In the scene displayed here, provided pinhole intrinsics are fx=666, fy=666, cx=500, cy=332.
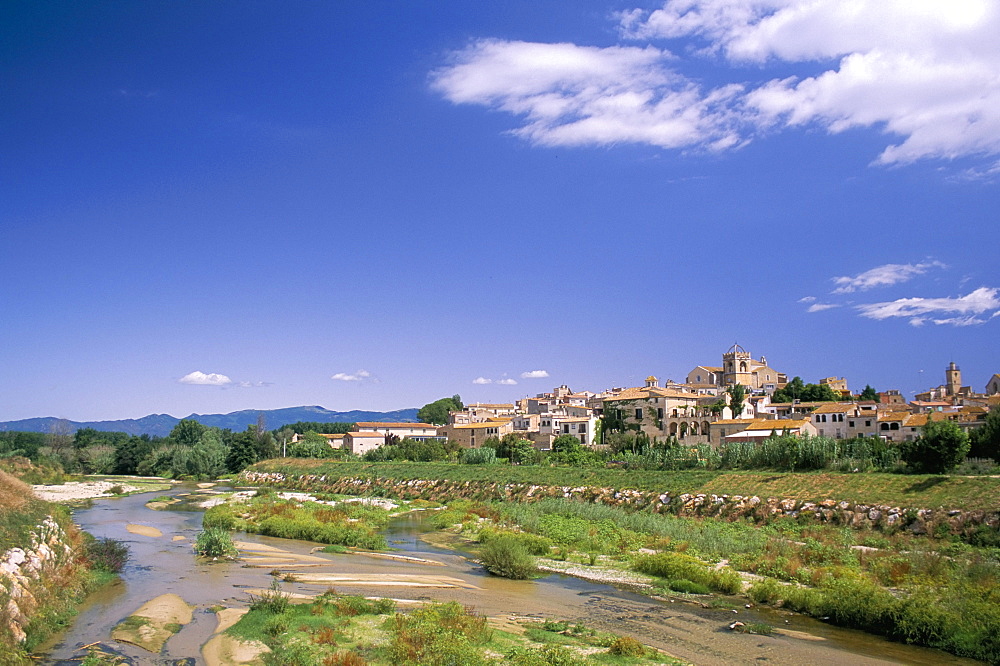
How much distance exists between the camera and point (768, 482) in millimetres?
43594

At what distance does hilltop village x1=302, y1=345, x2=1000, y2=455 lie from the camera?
75.1 m

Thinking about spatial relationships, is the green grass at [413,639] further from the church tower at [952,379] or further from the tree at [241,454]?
the church tower at [952,379]

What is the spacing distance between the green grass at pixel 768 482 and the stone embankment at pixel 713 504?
0.84m

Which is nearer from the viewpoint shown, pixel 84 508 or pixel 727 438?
pixel 84 508

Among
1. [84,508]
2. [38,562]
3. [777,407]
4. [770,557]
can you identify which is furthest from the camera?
[777,407]

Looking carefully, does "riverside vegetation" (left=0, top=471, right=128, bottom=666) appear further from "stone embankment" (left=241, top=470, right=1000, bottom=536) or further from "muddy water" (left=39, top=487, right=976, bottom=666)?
"stone embankment" (left=241, top=470, right=1000, bottom=536)

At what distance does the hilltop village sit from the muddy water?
148 ft

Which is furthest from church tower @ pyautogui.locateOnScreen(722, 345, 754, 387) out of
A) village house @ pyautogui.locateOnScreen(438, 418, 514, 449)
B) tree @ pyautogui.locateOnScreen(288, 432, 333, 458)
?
tree @ pyautogui.locateOnScreen(288, 432, 333, 458)

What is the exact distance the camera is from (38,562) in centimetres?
2175

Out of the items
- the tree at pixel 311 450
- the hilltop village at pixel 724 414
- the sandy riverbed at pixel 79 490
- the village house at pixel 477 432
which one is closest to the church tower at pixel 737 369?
the hilltop village at pixel 724 414

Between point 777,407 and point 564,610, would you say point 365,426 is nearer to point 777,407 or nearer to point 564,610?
point 777,407

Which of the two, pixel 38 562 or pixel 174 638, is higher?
pixel 38 562

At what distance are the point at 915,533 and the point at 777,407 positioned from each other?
6743cm

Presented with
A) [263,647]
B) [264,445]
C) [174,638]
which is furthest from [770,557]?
[264,445]
